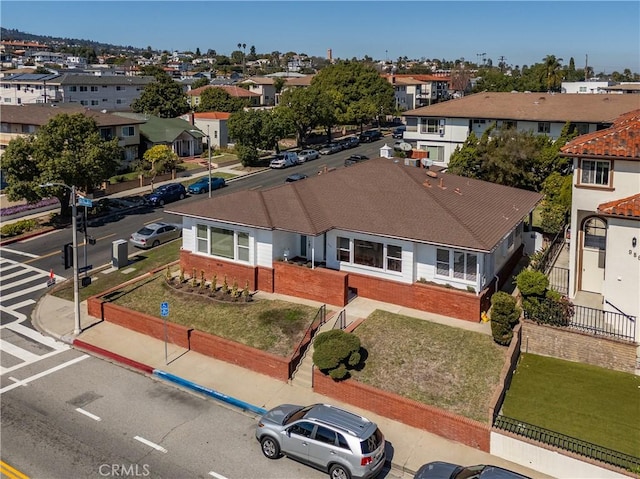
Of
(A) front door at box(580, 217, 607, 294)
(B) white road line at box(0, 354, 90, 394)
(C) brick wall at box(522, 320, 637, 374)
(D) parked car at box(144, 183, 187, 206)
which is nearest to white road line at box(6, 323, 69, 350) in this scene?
(B) white road line at box(0, 354, 90, 394)

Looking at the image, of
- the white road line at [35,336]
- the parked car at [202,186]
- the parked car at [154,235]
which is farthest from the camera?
the parked car at [202,186]

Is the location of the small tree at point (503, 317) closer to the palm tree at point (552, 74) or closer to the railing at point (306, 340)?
the railing at point (306, 340)

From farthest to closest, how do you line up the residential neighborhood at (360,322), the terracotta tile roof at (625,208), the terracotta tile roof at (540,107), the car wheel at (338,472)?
1. the terracotta tile roof at (540,107)
2. the terracotta tile roof at (625,208)
3. the residential neighborhood at (360,322)
4. the car wheel at (338,472)

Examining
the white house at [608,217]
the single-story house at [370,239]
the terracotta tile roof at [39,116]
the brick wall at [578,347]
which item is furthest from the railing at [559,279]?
the terracotta tile roof at [39,116]

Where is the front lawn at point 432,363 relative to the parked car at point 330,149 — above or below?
below

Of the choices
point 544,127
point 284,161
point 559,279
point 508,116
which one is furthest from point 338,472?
point 284,161

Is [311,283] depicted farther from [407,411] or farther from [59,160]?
[59,160]

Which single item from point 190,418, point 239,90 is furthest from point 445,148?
point 239,90
